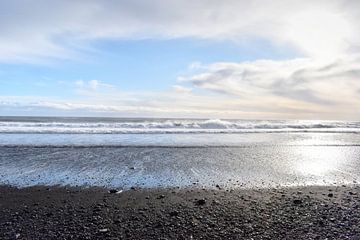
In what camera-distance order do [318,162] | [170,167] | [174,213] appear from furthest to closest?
[318,162], [170,167], [174,213]

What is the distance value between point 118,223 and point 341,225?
13.5 feet

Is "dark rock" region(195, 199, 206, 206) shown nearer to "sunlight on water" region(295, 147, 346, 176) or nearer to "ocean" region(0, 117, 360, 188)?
"ocean" region(0, 117, 360, 188)

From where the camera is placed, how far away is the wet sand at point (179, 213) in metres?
5.52

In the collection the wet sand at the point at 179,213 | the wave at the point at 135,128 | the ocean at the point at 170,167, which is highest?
the wave at the point at 135,128

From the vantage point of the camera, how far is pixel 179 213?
656 cm

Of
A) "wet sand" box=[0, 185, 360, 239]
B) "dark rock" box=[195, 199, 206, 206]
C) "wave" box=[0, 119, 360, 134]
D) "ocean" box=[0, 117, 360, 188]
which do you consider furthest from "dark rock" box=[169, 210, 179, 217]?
"wave" box=[0, 119, 360, 134]

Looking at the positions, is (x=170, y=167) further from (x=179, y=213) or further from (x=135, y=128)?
(x=135, y=128)

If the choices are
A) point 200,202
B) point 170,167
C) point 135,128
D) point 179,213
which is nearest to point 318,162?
point 170,167

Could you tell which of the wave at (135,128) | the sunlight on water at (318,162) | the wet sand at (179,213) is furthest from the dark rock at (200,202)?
the wave at (135,128)

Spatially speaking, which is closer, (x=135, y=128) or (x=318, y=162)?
(x=318, y=162)

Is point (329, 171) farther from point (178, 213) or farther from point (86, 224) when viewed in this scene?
point (86, 224)

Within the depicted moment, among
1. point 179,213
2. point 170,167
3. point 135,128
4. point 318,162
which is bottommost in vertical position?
point 179,213

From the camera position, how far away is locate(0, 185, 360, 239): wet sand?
5.52 m

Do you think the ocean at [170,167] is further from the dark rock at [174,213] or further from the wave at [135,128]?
the wave at [135,128]
